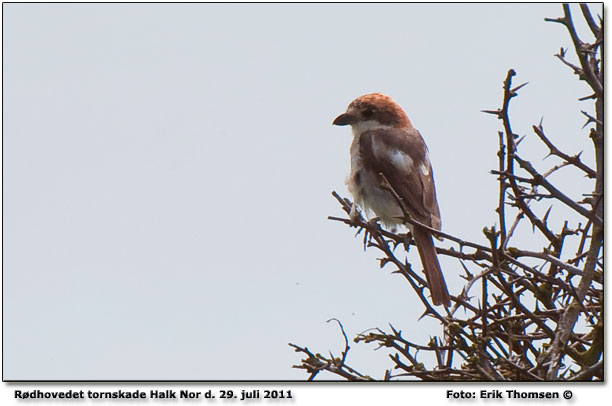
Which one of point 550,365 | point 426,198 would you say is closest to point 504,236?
point 550,365

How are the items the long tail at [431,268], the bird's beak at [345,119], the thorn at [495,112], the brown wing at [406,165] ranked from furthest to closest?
the bird's beak at [345,119]
the brown wing at [406,165]
the long tail at [431,268]
the thorn at [495,112]

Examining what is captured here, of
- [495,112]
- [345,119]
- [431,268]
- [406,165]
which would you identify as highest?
[345,119]

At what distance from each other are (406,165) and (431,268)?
1309 mm

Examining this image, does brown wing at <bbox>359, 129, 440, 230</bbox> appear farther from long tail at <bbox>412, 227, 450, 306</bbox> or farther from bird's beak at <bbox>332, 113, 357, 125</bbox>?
long tail at <bbox>412, 227, 450, 306</bbox>

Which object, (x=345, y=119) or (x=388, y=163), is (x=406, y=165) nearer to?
(x=388, y=163)

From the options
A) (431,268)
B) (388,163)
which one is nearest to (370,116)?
(388,163)

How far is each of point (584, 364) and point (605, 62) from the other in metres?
1.20

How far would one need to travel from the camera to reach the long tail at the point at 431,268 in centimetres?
419

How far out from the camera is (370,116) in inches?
258

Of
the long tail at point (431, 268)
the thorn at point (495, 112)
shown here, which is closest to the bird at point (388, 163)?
the long tail at point (431, 268)

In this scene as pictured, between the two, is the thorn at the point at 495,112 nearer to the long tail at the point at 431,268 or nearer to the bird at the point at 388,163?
the long tail at the point at 431,268

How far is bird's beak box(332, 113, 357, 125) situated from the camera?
6.54 meters

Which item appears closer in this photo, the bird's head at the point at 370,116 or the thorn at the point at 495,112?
the thorn at the point at 495,112

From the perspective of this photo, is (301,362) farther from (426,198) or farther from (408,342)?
(426,198)
